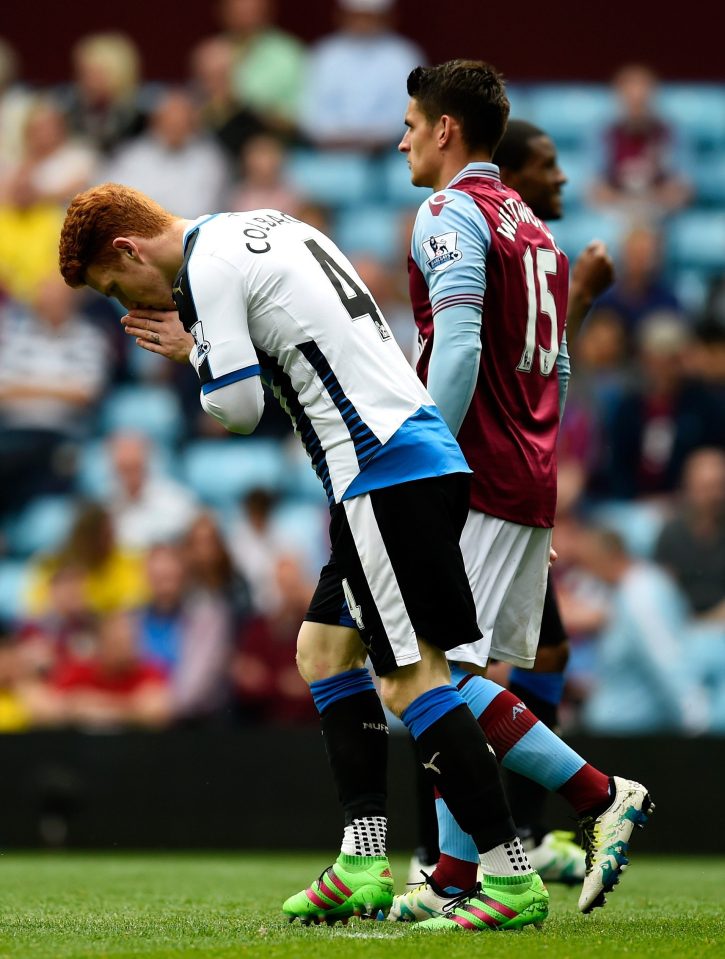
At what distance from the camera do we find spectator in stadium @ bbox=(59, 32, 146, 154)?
38.9 feet

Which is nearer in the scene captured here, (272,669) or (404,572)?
(404,572)

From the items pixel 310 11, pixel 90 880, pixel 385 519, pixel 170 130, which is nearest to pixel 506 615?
pixel 385 519

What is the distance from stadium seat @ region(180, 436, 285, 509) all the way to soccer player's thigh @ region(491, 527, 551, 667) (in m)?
6.55

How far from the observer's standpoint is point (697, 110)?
39.0 feet

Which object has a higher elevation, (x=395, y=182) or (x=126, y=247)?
(x=395, y=182)

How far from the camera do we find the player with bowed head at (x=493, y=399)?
147 inches

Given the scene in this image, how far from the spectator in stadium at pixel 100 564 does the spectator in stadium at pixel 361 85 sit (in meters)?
4.07

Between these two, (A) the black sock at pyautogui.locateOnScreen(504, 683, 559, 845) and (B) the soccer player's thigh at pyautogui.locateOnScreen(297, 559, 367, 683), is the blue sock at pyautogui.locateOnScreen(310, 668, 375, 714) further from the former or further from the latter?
(A) the black sock at pyautogui.locateOnScreen(504, 683, 559, 845)

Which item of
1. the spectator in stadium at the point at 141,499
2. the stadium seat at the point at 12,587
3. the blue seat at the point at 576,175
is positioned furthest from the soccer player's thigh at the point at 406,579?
the blue seat at the point at 576,175

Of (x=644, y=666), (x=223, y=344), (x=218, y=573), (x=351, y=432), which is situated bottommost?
(x=644, y=666)

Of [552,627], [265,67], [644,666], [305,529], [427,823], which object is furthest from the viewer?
[265,67]

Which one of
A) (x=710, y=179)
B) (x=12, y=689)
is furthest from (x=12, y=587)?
(x=710, y=179)

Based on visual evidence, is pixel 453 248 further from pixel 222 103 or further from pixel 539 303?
pixel 222 103

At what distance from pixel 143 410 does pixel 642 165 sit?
415 centimetres
